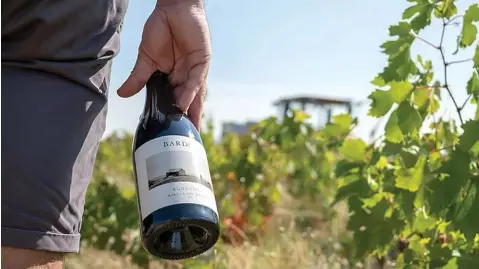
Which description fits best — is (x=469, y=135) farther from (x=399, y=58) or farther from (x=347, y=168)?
(x=347, y=168)

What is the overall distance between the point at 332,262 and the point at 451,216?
191cm

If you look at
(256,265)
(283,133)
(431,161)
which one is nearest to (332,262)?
(256,265)

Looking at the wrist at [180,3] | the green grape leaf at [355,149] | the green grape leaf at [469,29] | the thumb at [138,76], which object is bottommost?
the green grape leaf at [355,149]

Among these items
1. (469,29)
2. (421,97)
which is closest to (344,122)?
(421,97)

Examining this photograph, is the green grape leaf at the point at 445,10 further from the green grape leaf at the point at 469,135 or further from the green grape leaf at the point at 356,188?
the green grape leaf at the point at 356,188

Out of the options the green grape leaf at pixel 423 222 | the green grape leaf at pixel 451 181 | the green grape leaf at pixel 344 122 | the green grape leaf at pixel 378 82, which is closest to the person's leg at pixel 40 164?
the green grape leaf at pixel 451 181

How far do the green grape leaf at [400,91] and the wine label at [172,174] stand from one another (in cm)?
83

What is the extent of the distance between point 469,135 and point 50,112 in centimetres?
96

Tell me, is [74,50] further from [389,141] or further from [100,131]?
[389,141]

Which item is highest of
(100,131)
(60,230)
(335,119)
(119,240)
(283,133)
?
(100,131)

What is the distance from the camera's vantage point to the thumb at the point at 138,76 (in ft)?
4.69

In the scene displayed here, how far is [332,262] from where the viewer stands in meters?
3.69

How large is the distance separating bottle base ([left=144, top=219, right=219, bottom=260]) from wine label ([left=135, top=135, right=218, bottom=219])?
37 millimetres

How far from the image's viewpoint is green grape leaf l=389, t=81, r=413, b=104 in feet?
6.72
